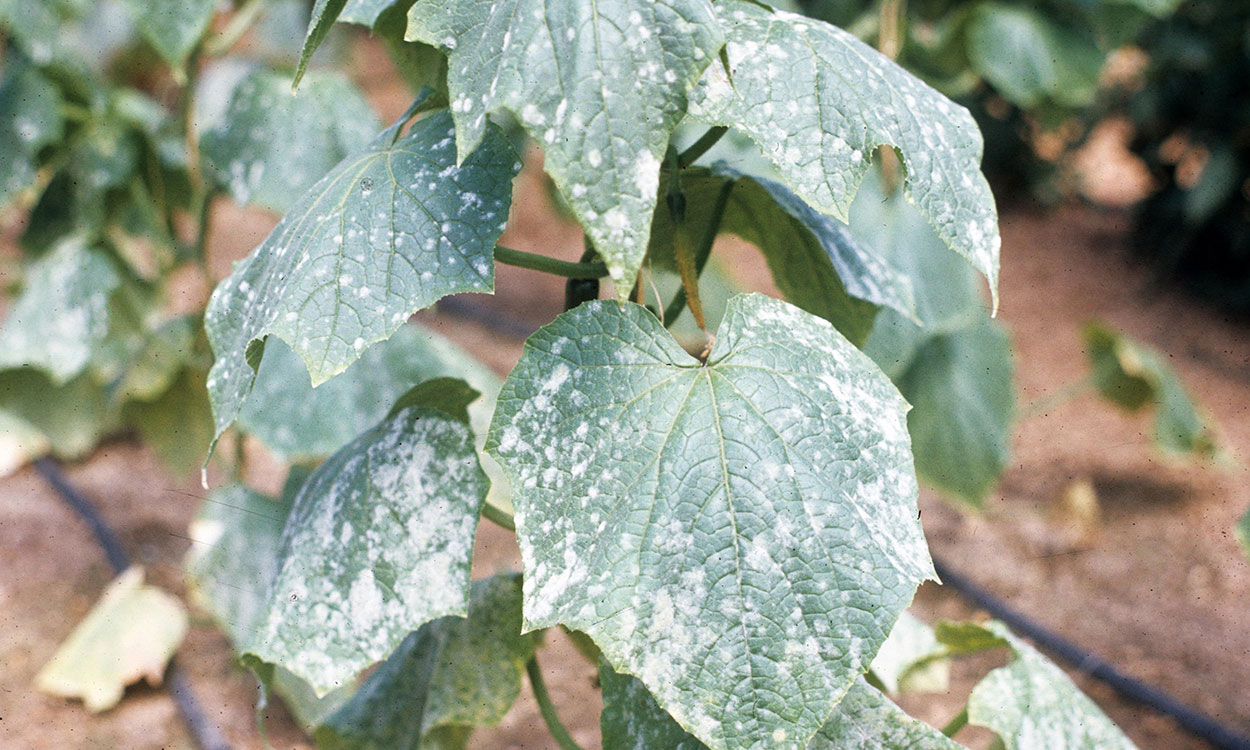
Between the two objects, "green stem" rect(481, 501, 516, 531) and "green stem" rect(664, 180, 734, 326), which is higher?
"green stem" rect(664, 180, 734, 326)

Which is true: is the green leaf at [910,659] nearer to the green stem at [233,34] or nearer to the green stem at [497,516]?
the green stem at [497,516]

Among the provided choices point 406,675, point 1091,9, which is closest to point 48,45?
point 406,675

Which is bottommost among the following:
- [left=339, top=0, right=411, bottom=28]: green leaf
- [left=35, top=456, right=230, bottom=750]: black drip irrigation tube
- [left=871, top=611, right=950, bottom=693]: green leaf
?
[left=35, top=456, right=230, bottom=750]: black drip irrigation tube

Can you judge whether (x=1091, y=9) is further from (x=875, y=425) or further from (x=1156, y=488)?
(x=875, y=425)

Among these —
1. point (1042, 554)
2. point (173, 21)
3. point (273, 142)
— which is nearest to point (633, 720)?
point (273, 142)

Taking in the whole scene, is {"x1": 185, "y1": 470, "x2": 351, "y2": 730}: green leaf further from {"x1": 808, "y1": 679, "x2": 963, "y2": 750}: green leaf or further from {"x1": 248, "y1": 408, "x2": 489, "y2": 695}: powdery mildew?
{"x1": 808, "y1": 679, "x2": 963, "y2": 750}: green leaf

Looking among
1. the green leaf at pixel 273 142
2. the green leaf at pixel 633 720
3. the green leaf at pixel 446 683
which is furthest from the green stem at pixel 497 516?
the green leaf at pixel 273 142

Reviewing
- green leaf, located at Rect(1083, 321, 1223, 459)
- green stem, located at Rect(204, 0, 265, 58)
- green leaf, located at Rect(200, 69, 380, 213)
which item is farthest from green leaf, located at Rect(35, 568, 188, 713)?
green leaf, located at Rect(1083, 321, 1223, 459)
